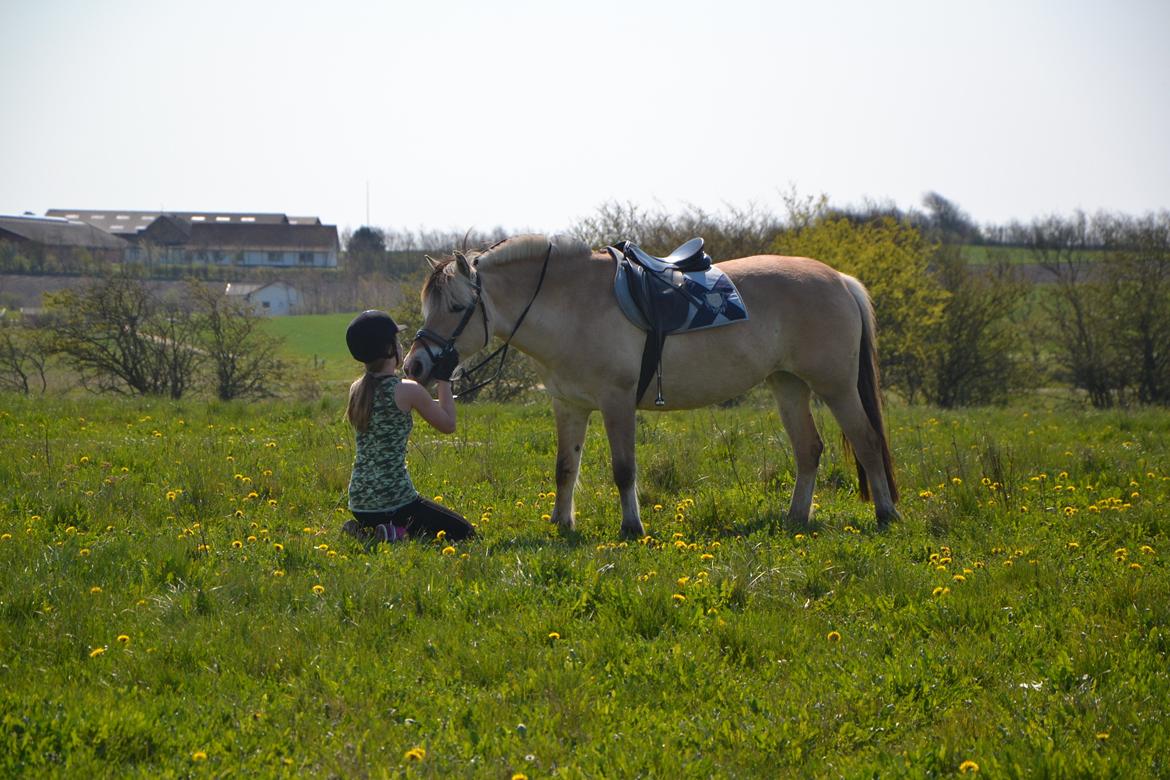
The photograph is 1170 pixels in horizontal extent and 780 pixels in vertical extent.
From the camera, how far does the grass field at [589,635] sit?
362 cm

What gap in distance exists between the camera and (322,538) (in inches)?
260

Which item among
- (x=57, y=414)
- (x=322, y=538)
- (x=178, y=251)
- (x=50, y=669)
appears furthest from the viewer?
(x=178, y=251)

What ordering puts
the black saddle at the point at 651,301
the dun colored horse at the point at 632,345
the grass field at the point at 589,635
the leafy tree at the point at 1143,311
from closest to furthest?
1. the grass field at the point at 589,635
2. the dun colored horse at the point at 632,345
3. the black saddle at the point at 651,301
4. the leafy tree at the point at 1143,311

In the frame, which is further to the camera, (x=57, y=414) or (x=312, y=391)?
(x=312, y=391)

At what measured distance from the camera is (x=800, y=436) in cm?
789

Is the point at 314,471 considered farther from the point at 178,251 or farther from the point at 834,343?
the point at 178,251

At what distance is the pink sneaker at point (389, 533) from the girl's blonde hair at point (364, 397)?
0.67m

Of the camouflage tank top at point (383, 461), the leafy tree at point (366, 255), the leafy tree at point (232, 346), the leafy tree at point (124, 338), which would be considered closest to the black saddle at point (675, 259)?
the camouflage tank top at point (383, 461)

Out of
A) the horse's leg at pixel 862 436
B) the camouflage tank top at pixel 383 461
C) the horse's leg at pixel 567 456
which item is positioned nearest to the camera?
the camouflage tank top at pixel 383 461

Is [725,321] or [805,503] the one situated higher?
[725,321]

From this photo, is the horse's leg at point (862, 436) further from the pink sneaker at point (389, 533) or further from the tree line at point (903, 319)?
the tree line at point (903, 319)

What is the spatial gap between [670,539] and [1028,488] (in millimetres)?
3338

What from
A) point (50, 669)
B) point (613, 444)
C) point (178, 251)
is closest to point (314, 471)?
point (613, 444)

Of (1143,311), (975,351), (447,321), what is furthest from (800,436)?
(1143,311)
